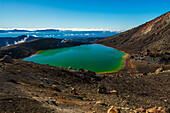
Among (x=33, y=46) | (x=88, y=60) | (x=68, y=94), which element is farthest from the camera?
(x=33, y=46)

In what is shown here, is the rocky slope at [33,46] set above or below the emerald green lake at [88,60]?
above

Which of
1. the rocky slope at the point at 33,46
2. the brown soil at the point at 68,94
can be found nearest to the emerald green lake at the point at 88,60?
the rocky slope at the point at 33,46

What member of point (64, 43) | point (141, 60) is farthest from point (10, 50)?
point (141, 60)

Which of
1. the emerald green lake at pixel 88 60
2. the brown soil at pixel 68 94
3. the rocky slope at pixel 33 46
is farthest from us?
the rocky slope at pixel 33 46

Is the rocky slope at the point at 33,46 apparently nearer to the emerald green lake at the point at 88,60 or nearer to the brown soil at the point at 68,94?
the emerald green lake at the point at 88,60

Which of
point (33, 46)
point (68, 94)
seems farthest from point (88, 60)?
point (33, 46)

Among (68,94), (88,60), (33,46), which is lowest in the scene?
(88,60)

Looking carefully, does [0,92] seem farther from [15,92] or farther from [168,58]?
[168,58]

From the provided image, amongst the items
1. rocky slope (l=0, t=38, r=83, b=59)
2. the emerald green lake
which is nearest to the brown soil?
the emerald green lake

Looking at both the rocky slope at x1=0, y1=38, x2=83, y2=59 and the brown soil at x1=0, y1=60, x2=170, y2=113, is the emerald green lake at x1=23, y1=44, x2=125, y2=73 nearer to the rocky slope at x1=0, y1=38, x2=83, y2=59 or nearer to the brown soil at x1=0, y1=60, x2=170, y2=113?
the rocky slope at x1=0, y1=38, x2=83, y2=59

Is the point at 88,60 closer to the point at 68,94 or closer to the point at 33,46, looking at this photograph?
the point at 68,94

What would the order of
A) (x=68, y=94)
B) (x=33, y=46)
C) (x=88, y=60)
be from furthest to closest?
(x=33, y=46), (x=88, y=60), (x=68, y=94)
